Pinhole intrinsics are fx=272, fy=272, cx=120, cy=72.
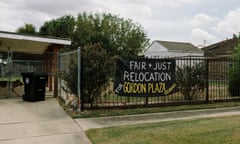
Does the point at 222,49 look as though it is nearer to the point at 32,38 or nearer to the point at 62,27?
the point at 62,27

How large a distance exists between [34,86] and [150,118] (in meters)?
5.38

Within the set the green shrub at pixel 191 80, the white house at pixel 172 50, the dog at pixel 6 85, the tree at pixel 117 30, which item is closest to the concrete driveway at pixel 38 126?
the dog at pixel 6 85

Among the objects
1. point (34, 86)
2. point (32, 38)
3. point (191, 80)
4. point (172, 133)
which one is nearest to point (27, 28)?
point (32, 38)

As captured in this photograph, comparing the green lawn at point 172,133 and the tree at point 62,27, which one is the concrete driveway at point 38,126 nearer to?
the green lawn at point 172,133

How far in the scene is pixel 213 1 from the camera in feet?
43.4

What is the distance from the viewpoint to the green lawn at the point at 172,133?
5348 millimetres

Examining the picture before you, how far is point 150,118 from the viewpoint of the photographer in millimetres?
7867

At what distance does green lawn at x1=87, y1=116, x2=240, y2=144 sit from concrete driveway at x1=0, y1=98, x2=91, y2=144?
51cm

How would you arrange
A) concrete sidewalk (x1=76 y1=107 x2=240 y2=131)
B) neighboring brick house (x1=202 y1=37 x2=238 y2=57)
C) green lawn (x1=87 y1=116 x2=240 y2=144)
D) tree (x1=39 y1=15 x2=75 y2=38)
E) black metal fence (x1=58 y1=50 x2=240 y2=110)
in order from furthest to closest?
tree (x1=39 y1=15 x2=75 y2=38) → neighboring brick house (x1=202 y1=37 x2=238 y2=57) → black metal fence (x1=58 y1=50 x2=240 y2=110) → concrete sidewalk (x1=76 y1=107 x2=240 y2=131) → green lawn (x1=87 y1=116 x2=240 y2=144)

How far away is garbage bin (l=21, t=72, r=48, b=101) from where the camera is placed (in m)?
10.9

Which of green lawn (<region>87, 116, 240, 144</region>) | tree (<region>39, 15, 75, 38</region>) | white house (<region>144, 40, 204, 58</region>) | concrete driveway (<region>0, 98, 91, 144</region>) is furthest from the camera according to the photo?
tree (<region>39, 15, 75, 38</region>)

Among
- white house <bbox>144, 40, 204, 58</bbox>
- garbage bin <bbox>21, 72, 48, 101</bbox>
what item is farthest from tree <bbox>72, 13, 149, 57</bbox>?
garbage bin <bbox>21, 72, 48, 101</bbox>

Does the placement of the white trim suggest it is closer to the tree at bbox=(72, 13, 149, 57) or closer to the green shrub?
the green shrub

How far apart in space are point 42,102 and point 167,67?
16.5 ft
